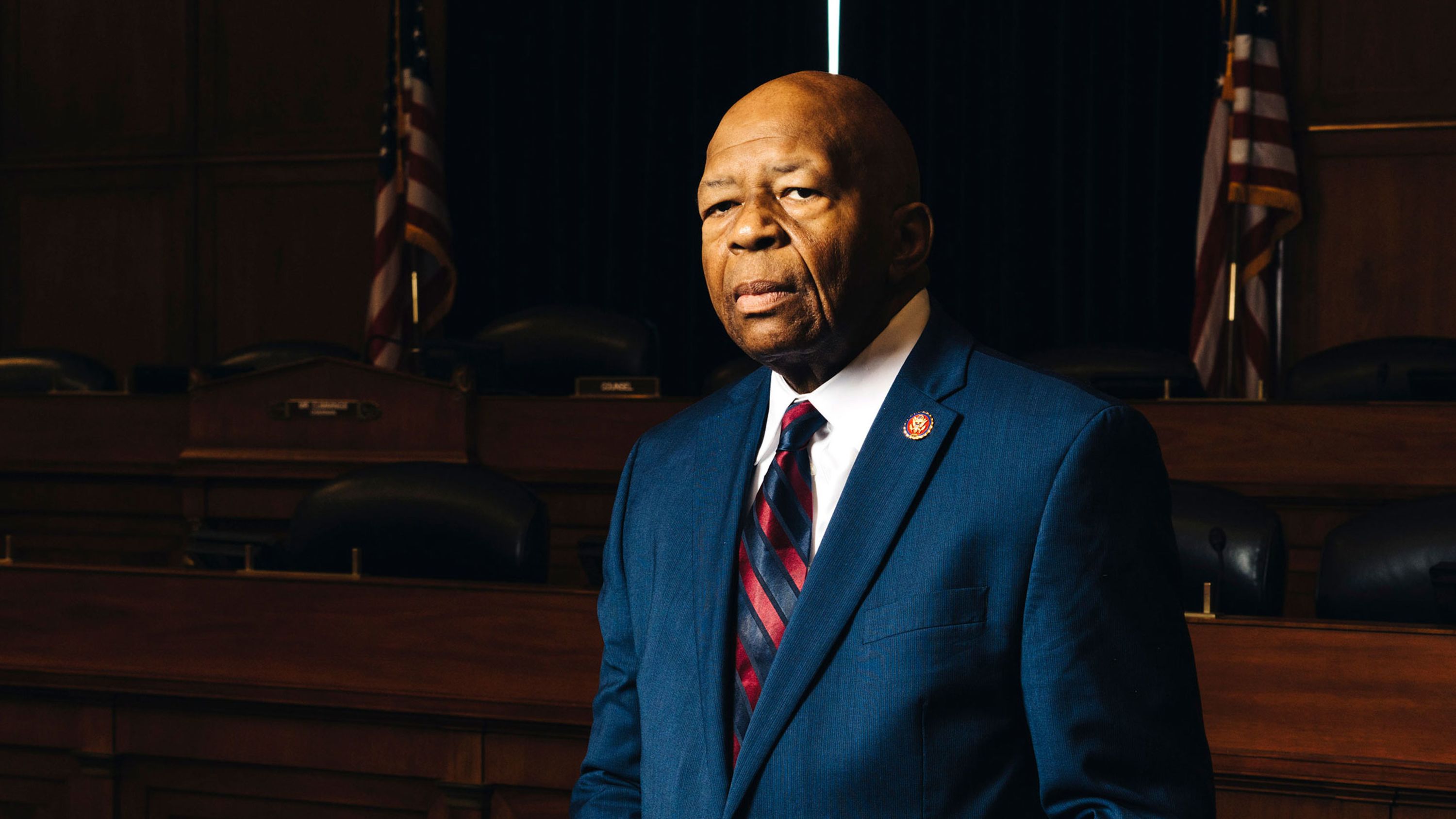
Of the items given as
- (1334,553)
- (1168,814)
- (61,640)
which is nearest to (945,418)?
(1168,814)

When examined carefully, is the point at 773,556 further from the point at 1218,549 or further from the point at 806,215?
the point at 1218,549

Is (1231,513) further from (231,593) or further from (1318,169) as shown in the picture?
(1318,169)

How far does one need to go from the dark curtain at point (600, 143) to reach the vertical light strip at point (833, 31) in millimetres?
50

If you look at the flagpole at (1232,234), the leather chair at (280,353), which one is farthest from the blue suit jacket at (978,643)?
the flagpole at (1232,234)

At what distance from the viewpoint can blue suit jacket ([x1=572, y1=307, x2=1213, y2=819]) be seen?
981 mm

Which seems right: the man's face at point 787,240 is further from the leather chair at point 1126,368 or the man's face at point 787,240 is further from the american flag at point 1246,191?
the american flag at point 1246,191

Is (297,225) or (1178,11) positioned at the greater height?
(1178,11)

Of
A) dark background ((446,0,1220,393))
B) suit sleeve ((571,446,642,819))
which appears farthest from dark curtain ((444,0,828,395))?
suit sleeve ((571,446,642,819))

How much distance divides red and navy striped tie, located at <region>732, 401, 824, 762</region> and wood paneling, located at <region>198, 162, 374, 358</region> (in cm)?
653

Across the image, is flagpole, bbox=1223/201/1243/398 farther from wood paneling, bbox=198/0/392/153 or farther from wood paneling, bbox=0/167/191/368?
wood paneling, bbox=0/167/191/368

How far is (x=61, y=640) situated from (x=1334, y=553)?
7.26 ft

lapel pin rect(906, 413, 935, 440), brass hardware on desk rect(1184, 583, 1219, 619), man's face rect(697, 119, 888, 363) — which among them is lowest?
brass hardware on desk rect(1184, 583, 1219, 619)

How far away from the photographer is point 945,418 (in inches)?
42.3

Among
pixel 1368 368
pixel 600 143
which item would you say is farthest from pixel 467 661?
pixel 600 143
